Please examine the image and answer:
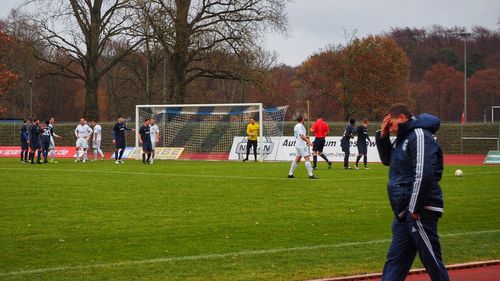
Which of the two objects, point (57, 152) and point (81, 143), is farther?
point (57, 152)

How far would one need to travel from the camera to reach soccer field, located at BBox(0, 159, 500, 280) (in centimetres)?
1064

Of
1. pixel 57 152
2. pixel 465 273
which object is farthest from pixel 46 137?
pixel 465 273

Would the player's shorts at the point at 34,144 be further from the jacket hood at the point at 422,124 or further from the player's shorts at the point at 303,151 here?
the jacket hood at the point at 422,124

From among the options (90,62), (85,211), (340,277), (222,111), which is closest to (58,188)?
(85,211)

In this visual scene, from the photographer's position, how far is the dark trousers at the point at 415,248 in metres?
7.57

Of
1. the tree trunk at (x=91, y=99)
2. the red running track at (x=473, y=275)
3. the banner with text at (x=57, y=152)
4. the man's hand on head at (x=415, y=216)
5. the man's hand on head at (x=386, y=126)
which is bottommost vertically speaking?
the red running track at (x=473, y=275)

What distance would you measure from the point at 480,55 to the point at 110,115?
38883mm

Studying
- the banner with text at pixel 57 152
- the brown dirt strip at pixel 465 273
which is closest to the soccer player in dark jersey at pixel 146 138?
the banner with text at pixel 57 152

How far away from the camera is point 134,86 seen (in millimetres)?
74438

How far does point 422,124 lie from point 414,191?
0.63 meters

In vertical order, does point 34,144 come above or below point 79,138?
below

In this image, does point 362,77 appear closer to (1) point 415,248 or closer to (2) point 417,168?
(1) point 415,248

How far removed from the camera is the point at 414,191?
7473mm

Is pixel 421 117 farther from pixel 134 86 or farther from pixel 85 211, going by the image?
pixel 134 86
